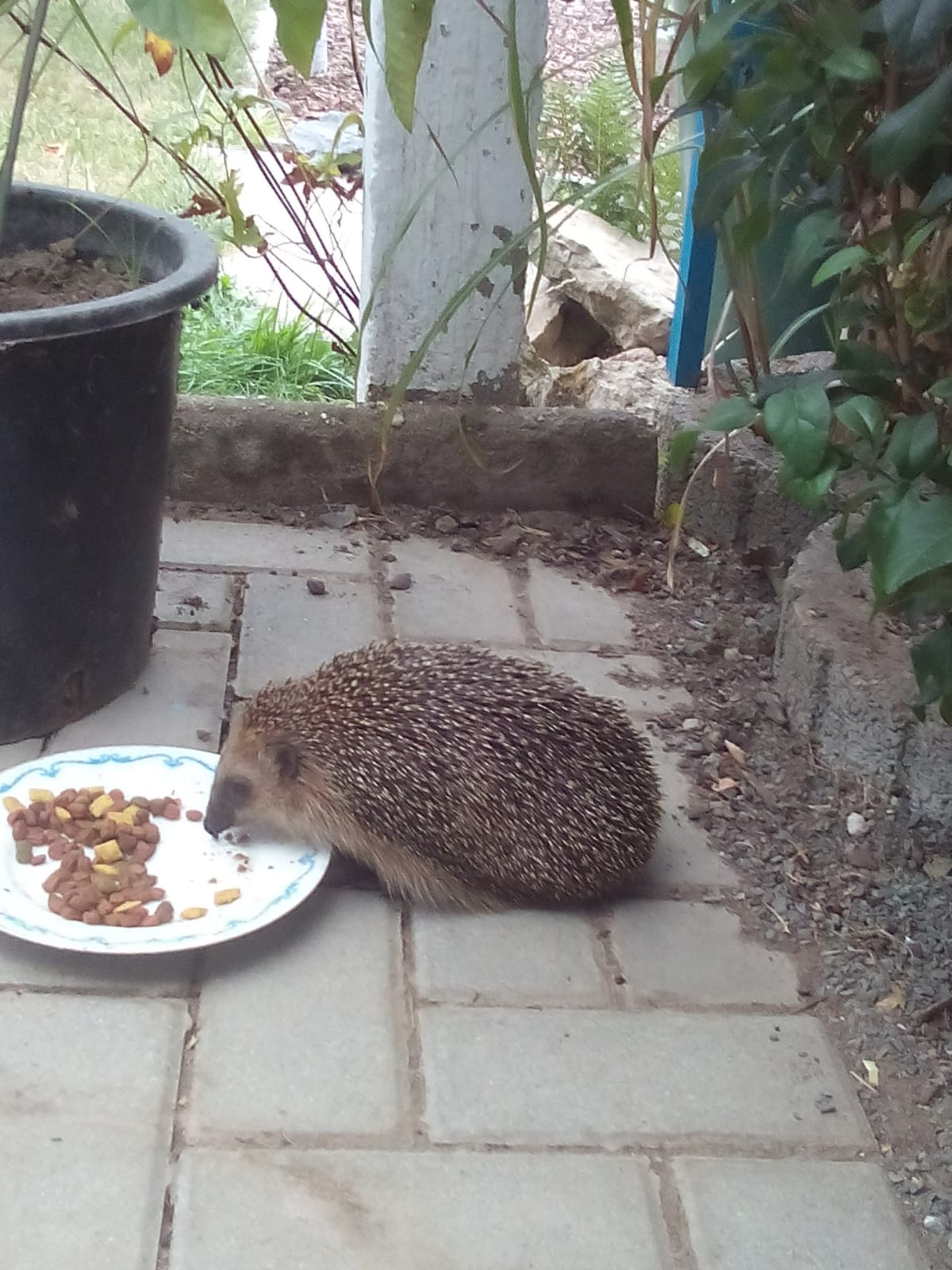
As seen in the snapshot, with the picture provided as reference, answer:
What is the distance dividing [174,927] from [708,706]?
1.65 m

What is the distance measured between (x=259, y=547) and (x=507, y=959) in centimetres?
192

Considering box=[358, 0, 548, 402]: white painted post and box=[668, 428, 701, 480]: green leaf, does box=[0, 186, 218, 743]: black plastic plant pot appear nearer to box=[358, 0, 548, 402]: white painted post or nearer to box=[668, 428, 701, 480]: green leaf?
box=[358, 0, 548, 402]: white painted post

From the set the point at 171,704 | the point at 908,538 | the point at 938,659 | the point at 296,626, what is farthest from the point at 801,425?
the point at 296,626

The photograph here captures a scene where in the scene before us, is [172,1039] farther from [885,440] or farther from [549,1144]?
[885,440]

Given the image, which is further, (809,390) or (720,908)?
(720,908)

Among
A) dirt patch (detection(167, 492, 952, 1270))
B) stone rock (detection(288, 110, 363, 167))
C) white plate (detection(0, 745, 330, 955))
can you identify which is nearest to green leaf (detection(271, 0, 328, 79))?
white plate (detection(0, 745, 330, 955))

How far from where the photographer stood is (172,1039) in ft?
8.05

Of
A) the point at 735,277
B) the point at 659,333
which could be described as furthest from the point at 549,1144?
the point at 659,333

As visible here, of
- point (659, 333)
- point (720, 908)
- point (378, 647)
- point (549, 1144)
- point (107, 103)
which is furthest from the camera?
point (107, 103)

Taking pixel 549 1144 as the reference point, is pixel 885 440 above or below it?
above

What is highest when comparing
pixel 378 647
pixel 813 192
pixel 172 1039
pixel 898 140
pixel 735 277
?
pixel 898 140

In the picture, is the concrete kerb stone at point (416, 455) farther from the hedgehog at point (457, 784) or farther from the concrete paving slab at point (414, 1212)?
the concrete paving slab at point (414, 1212)

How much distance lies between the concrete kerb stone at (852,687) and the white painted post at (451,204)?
1288 millimetres

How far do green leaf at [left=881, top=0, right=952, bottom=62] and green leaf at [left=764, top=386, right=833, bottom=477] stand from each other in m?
0.51
